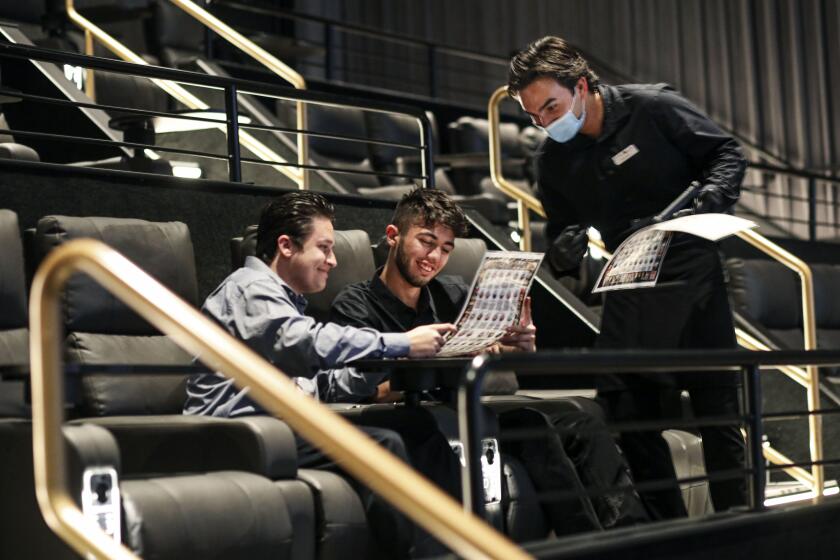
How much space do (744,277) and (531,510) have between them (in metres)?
3.58

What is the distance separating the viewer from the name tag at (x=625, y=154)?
3.48 meters

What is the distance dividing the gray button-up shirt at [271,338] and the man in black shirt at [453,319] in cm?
41

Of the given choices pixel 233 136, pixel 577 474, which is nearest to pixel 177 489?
pixel 577 474

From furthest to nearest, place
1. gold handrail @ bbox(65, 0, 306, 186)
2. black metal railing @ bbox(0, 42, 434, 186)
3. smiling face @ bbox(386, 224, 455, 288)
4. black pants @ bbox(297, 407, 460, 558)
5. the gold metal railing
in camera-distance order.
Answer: gold handrail @ bbox(65, 0, 306, 186)
the gold metal railing
black metal railing @ bbox(0, 42, 434, 186)
smiling face @ bbox(386, 224, 455, 288)
black pants @ bbox(297, 407, 460, 558)

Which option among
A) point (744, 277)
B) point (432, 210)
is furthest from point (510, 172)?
point (432, 210)

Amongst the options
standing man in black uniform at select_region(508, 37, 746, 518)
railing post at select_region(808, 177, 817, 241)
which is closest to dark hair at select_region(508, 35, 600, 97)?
standing man in black uniform at select_region(508, 37, 746, 518)

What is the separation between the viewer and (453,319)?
3826 mm

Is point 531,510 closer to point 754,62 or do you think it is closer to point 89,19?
point 89,19

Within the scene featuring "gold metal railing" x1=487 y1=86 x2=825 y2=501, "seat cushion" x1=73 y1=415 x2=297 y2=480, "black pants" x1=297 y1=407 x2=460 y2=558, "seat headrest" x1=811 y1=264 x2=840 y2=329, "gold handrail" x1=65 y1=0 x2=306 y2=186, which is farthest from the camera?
"seat headrest" x1=811 y1=264 x2=840 y2=329

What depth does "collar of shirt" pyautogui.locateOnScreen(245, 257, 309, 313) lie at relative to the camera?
10.8 ft

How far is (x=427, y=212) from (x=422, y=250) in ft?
0.34

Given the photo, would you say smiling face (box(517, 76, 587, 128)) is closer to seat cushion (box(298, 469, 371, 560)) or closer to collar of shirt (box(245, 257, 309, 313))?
collar of shirt (box(245, 257, 309, 313))

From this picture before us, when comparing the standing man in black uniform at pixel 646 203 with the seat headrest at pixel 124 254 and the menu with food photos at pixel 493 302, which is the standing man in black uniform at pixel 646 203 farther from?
the seat headrest at pixel 124 254

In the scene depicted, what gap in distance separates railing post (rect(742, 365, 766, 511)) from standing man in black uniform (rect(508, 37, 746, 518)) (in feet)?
0.45
